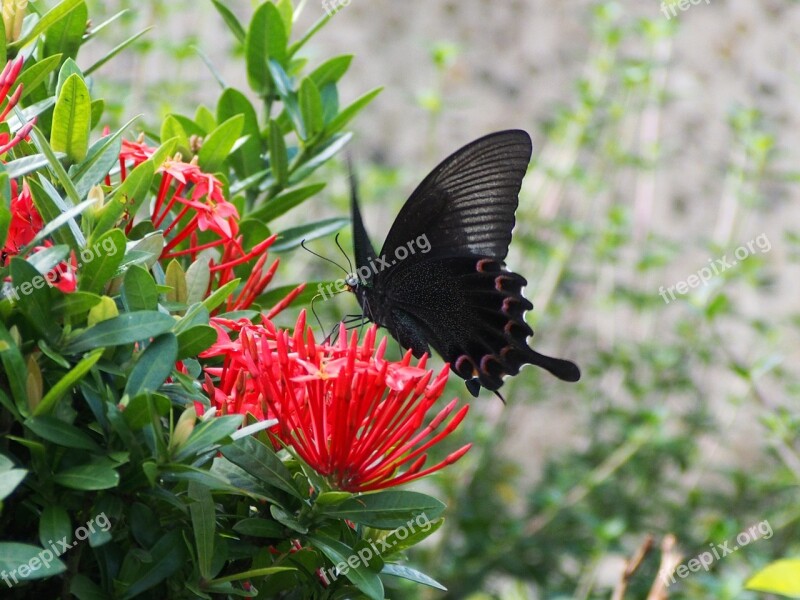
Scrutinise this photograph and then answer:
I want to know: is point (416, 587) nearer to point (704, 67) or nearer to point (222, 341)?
point (222, 341)

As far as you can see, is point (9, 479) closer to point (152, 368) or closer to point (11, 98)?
point (152, 368)

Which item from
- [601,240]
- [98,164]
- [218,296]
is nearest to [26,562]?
[218,296]

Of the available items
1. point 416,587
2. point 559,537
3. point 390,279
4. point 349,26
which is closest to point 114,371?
point 390,279

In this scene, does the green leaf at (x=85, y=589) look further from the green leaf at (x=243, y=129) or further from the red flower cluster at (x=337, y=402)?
the green leaf at (x=243, y=129)

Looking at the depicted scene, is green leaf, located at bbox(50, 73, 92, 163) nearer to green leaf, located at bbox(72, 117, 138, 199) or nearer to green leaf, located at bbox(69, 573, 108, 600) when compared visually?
green leaf, located at bbox(72, 117, 138, 199)

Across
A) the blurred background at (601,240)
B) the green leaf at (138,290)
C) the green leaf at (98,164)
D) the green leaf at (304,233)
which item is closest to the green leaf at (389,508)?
the green leaf at (138,290)

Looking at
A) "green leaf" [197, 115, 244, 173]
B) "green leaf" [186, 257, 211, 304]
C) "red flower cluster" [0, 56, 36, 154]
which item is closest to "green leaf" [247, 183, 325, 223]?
"green leaf" [197, 115, 244, 173]
